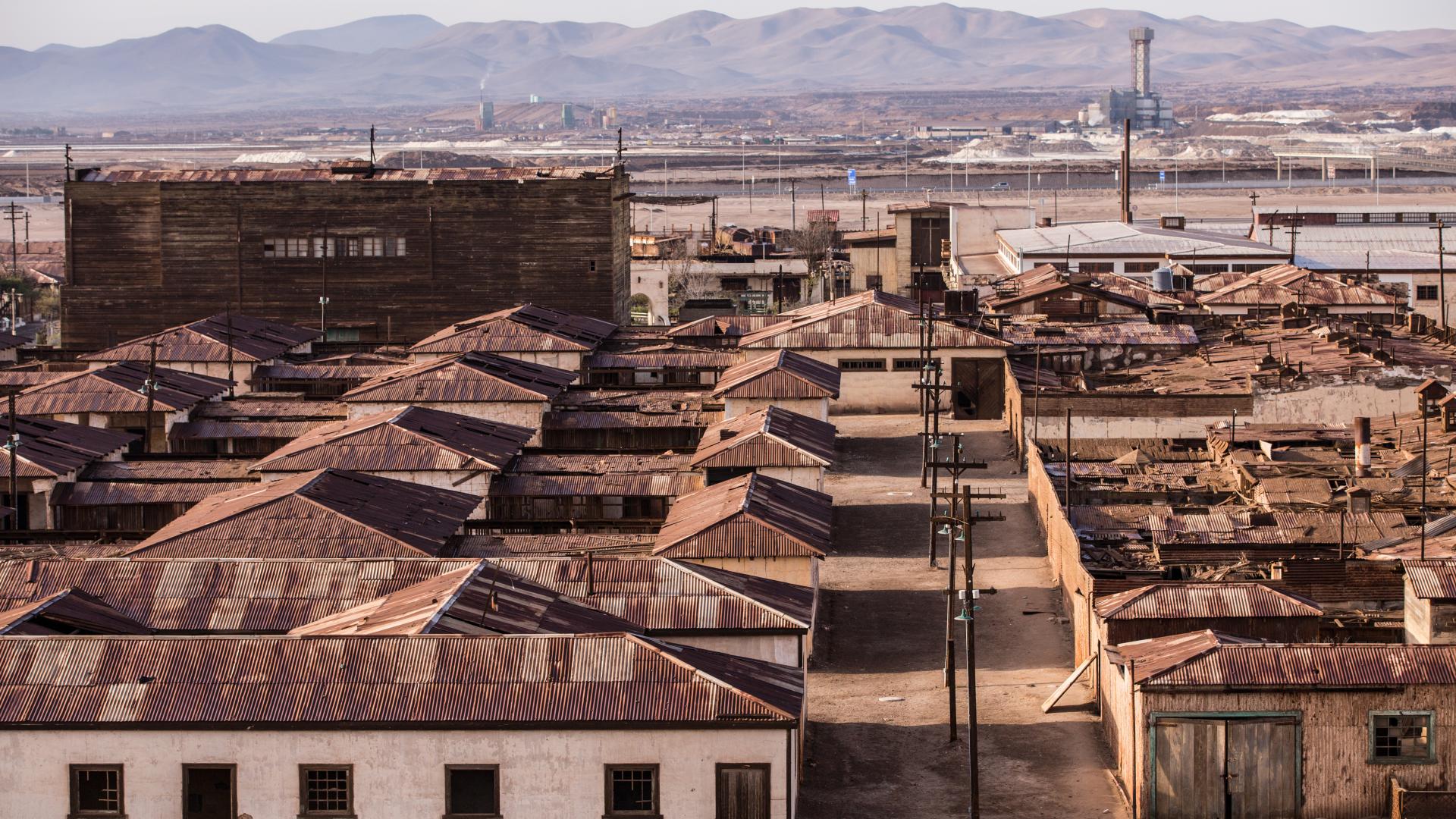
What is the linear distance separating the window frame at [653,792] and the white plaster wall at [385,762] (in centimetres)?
4

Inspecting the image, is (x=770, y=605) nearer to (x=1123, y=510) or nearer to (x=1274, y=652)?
(x=1274, y=652)

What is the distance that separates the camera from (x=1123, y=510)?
42250mm

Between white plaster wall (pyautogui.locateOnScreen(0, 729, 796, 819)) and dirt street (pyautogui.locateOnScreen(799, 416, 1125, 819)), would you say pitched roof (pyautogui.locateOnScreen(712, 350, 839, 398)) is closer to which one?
dirt street (pyautogui.locateOnScreen(799, 416, 1125, 819))

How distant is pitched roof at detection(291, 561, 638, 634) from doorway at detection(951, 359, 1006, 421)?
33758mm

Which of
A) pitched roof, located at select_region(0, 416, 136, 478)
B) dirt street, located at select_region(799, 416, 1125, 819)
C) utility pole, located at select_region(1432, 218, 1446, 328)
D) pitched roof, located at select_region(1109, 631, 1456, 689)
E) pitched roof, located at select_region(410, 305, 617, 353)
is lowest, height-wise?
dirt street, located at select_region(799, 416, 1125, 819)

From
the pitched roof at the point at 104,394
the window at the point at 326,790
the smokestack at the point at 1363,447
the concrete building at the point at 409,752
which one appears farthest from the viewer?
the pitched roof at the point at 104,394

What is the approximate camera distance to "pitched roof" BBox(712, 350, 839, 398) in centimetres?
5650

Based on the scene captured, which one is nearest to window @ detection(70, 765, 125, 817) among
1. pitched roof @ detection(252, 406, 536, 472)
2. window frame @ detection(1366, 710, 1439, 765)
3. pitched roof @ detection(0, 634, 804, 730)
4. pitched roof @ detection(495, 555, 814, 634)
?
pitched roof @ detection(0, 634, 804, 730)

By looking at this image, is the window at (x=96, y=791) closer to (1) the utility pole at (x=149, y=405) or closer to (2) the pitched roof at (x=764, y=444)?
(2) the pitched roof at (x=764, y=444)

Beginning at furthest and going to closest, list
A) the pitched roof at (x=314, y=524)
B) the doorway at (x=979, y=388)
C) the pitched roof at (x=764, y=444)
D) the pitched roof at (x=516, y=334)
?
the pitched roof at (x=516, y=334) → the doorway at (x=979, y=388) → the pitched roof at (x=764, y=444) → the pitched roof at (x=314, y=524)

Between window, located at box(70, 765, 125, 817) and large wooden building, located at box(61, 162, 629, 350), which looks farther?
large wooden building, located at box(61, 162, 629, 350)

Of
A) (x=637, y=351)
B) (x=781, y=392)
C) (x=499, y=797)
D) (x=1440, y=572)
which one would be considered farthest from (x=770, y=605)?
(x=637, y=351)

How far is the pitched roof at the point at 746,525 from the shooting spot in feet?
123

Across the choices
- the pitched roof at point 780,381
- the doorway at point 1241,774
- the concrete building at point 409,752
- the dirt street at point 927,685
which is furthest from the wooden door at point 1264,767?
the pitched roof at point 780,381
